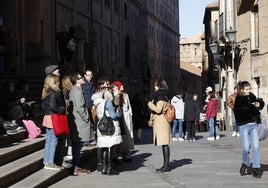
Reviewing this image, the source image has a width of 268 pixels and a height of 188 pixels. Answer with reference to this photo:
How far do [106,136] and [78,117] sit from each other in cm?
64

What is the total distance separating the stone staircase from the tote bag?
0.69m

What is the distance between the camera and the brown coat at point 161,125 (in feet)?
37.5

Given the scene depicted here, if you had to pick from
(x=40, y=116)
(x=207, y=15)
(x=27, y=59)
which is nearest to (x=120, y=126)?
(x=40, y=116)

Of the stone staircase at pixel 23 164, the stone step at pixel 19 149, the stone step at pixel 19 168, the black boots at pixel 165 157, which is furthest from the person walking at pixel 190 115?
the stone step at pixel 19 168

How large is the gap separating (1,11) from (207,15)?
47.5 m

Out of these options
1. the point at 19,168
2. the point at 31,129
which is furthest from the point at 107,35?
the point at 19,168

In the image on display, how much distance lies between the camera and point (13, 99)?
12.3 metres

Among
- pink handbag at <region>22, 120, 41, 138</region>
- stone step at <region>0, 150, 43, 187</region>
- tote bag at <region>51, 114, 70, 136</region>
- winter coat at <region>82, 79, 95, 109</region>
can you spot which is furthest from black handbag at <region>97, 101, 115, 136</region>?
pink handbag at <region>22, 120, 41, 138</region>

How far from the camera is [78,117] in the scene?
10586mm

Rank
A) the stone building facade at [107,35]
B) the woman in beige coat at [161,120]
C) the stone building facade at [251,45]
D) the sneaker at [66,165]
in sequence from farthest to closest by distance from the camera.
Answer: the stone building facade at [251,45] → the stone building facade at [107,35] → the woman in beige coat at [161,120] → the sneaker at [66,165]

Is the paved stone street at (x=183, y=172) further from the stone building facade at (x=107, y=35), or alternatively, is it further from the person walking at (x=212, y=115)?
the stone building facade at (x=107, y=35)

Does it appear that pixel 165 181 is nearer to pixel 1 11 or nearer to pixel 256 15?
pixel 1 11

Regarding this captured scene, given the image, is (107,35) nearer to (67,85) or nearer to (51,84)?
(67,85)

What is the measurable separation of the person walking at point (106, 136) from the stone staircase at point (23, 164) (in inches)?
28.3
